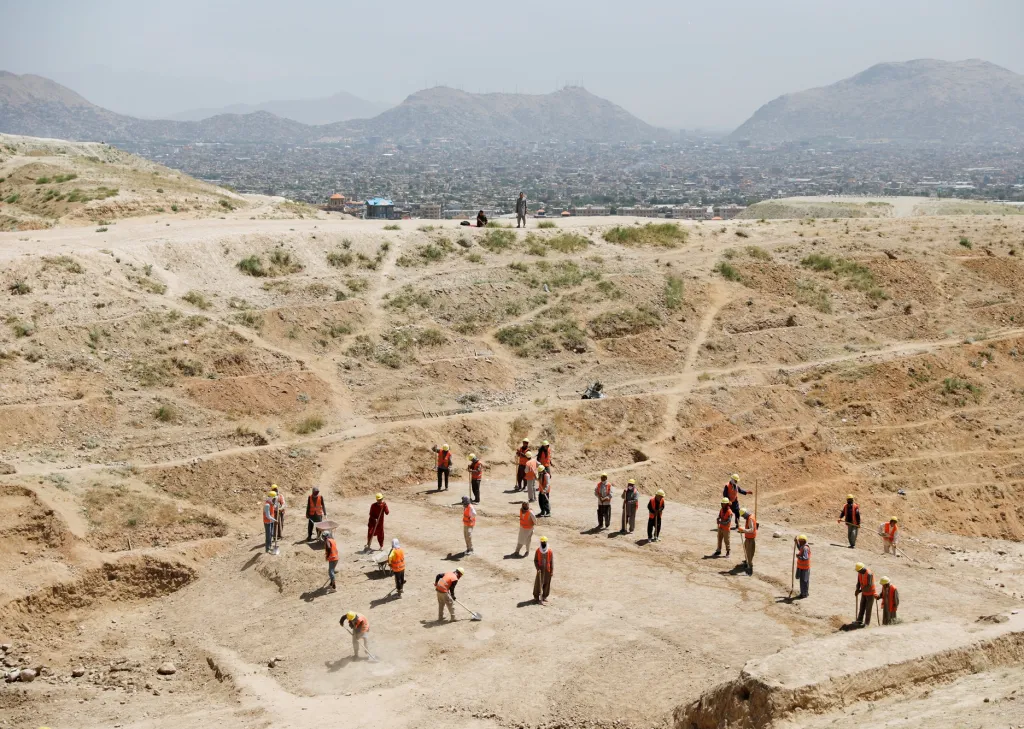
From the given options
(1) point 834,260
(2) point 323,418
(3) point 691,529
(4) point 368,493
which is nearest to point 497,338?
(2) point 323,418

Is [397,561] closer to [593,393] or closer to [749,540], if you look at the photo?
[749,540]

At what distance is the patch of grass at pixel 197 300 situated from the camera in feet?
114

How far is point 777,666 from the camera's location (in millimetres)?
15312

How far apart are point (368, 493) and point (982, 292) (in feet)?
90.7

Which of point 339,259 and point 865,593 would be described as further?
point 339,259

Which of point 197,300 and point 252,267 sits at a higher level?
point 252,267

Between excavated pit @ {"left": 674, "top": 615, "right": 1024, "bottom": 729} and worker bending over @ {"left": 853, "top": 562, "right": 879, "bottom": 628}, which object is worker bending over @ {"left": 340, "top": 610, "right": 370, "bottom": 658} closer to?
excavated pit @ {"left": 674, "top": 615, "right": 1024, "bottom": 729}

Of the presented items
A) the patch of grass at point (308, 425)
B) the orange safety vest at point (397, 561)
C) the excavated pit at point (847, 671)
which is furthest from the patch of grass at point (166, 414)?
the excavated pit at point (847, 671)

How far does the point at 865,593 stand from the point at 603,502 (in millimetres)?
6994

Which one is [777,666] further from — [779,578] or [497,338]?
[497,338]

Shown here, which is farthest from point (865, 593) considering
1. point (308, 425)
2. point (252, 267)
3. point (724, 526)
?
point (252, 267)

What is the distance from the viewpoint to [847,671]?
15.3 meters

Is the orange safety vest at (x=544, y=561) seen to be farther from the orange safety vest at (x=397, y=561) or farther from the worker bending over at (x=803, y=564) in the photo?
the worker bending over at (x=803, y=564)

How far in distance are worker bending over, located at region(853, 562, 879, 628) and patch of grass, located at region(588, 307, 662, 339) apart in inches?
751
